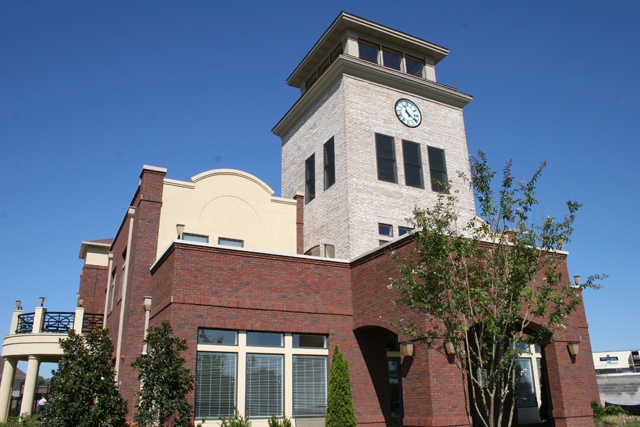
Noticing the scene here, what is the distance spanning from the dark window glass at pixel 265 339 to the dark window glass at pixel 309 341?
1.45 feet

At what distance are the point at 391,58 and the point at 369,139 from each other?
445 cm

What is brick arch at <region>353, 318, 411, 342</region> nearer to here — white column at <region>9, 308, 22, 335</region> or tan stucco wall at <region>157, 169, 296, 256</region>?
tan stucco wall at <region>157, 169, 296, 256</region>

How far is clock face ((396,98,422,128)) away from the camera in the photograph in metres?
20.9

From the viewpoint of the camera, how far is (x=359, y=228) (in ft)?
60.1

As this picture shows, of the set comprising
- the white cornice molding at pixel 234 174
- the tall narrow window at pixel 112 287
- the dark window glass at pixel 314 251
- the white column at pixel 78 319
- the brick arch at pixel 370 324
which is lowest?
the brick arch at pixel 370 324

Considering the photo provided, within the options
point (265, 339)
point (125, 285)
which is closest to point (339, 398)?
point (265, 339)

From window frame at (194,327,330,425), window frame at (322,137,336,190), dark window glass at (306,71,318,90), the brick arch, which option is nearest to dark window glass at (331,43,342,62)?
dark window glass at (306,71,318,90)

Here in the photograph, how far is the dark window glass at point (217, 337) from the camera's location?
1406cm

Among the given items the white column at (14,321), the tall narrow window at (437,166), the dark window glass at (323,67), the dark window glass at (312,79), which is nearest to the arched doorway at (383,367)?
the tall narrow window at (437,166)

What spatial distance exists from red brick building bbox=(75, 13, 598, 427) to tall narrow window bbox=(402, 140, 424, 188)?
0.17ft

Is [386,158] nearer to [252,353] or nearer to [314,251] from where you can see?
[314,251]

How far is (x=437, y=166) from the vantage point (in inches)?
823

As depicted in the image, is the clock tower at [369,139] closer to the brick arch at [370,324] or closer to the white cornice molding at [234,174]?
the white cornice molding at [234,174]

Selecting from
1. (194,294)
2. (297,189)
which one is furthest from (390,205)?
(194,294)
